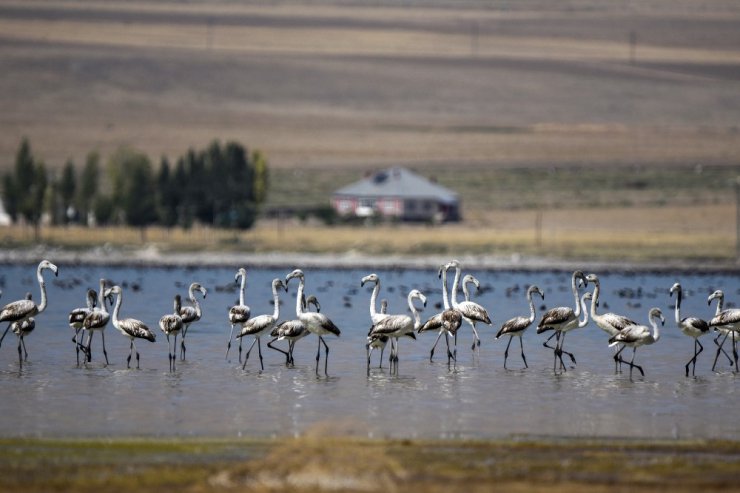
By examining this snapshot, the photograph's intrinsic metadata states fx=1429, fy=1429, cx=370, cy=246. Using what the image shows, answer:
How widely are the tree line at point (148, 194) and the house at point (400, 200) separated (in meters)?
11.0

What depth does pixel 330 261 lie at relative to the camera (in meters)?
86.0

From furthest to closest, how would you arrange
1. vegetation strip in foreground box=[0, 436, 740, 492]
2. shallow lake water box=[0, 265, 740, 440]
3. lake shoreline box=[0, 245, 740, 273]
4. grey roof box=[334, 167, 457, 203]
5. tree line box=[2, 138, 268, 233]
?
grey roof box=[334, 167, 457, 203]
tree line box=[2, 138, 268, 233]
lake shoreline box=[0, 245, 740, 273]
shallow lake water box=[0, 265, 740, 440]
vegetation strip in foreground box=[0, 436, 740, 492]

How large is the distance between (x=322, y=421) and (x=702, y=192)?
114 metres

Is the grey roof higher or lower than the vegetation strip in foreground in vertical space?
higher

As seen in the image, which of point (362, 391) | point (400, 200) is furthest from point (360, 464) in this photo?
point (400, 200)

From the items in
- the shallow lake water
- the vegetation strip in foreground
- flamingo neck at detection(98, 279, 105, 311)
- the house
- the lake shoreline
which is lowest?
the shallow lake water

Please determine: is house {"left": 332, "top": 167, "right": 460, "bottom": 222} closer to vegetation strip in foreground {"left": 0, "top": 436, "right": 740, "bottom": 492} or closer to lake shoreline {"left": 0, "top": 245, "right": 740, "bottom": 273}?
lake shoreline {"left": 0, "top": 245, "right": 740, "bottom": 273}

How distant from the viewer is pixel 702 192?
13112 centimetres

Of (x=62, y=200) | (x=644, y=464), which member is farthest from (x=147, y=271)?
(x=644, y=464)

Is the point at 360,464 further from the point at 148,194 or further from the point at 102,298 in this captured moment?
the point at 148,194

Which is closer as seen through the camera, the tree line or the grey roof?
the tree line

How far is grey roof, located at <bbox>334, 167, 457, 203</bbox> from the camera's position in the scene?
116812mm

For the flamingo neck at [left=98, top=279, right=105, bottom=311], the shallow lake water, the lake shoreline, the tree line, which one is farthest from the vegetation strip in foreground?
the tree line

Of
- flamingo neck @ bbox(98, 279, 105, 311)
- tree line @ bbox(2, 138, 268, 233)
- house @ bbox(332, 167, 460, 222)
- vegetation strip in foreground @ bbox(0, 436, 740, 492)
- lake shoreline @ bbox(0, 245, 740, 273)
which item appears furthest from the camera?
house @ bbox(332, 167, 460, 222)
